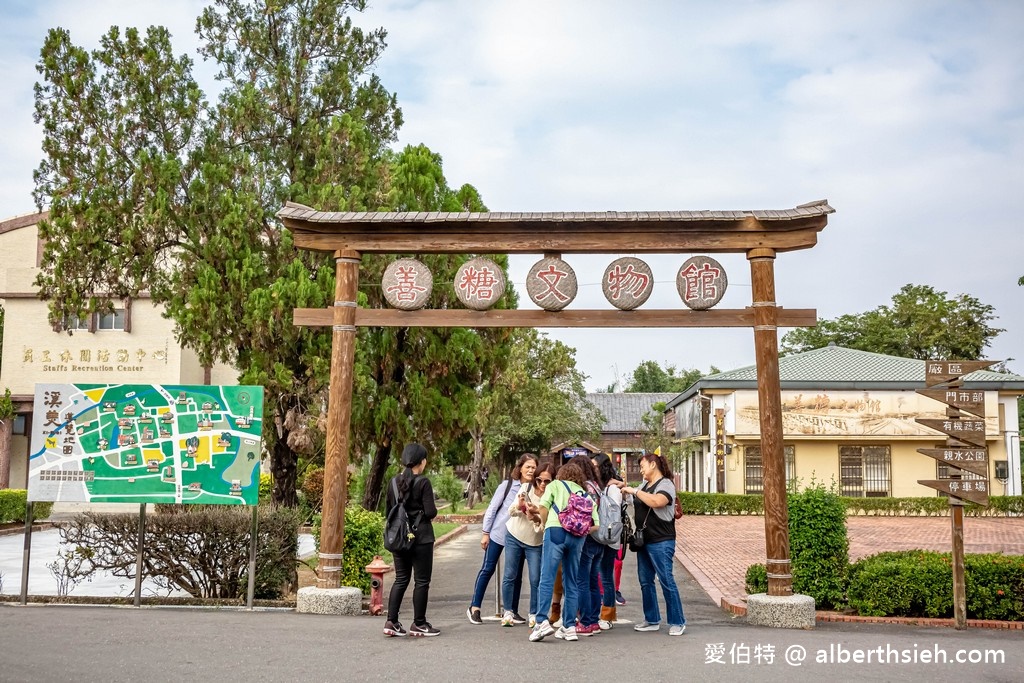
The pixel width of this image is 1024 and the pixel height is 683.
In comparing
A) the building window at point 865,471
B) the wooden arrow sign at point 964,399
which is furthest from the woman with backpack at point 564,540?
the building window at point 865,471

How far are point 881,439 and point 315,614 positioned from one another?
28200 mm

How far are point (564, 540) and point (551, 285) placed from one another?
9.60 feet

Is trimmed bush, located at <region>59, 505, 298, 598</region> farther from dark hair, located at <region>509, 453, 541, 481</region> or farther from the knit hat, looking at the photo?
dark hair, located at <region>509, 453, 541, 481</region>

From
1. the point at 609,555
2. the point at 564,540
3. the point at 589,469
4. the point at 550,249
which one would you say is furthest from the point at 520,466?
the point at 550,249

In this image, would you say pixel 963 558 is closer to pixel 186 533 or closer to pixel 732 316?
pixel 732 316

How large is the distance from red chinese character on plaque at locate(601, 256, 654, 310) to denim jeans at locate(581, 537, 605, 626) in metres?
2.69

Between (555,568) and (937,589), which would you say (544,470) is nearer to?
(555,568)

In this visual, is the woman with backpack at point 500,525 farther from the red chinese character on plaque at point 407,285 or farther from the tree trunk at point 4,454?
the tree trunk at point 4,454

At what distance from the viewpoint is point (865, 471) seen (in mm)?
33062

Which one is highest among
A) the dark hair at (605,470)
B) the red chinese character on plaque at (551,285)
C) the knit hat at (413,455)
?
the red chinese character on plaque at (551,285)

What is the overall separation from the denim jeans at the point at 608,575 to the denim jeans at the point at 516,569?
0.65 meters

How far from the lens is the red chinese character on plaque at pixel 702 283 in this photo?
9.59 meters

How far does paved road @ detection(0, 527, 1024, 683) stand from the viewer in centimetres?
649

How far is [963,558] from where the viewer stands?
927 cm
